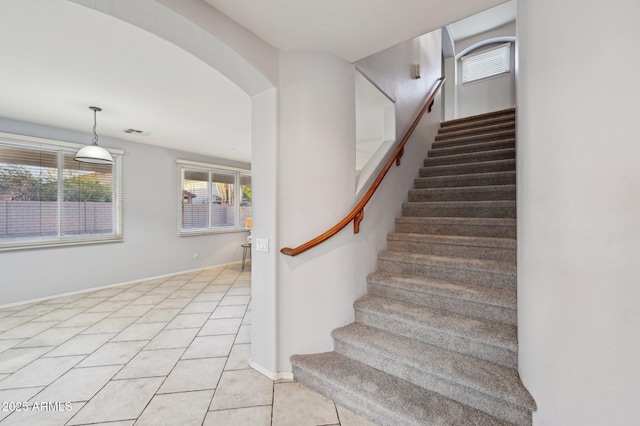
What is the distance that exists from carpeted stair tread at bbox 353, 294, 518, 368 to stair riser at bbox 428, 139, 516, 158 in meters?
2.58

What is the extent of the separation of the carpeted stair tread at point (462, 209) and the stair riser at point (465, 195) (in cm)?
17

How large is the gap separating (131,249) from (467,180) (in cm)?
550

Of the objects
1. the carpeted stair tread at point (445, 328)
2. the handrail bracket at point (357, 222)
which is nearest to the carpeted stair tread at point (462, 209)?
the handrail bracket at point (357, 222)

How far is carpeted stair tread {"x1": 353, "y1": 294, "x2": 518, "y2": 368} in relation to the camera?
157cm

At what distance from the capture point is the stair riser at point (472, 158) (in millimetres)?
3195

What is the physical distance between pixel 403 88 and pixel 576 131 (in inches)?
104

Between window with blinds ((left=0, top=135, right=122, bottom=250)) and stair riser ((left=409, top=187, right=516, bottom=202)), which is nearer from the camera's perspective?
stair riser ((left=409, top=187, right=516, bottom=202))

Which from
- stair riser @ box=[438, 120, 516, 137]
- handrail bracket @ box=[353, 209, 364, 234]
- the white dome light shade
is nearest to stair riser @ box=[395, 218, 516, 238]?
handrail bracket @ box=[353, 209, 364, 234]

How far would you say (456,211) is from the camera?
2781mm

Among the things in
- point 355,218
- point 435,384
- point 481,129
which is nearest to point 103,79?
point 355,218

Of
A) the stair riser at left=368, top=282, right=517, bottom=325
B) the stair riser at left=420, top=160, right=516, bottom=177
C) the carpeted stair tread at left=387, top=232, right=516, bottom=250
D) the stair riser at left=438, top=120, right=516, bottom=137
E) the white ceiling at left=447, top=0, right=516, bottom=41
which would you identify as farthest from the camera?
the white ceiling at left=447, top=0, right=516, bottom=41

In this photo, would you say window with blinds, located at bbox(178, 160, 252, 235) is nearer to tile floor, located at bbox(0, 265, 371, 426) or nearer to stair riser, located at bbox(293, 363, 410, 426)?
tile floor, located at bbox(0, 265, 371, 426)

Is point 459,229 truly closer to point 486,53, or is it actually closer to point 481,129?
point 481,129

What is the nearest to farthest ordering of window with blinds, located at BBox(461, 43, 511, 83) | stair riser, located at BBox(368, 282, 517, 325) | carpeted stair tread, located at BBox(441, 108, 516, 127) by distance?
stair riser, located at BBox(368, 282, 517, 325) → carpeted stair tread, located at BBox(441, 108, 516, 127) → window with blinds, located at BBox(461, 43, 511, 83)
